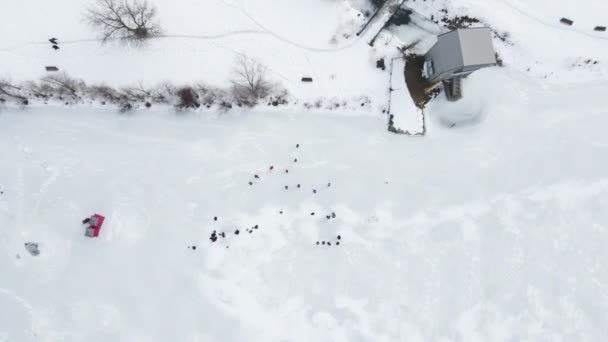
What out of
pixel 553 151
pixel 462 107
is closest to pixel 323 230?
pixel 462 107

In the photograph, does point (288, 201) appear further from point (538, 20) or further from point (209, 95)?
point (538, 20)

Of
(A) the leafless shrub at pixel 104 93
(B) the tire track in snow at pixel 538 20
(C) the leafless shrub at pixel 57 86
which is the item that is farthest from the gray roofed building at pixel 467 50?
(C) the leafless shrub at pixel 57 86

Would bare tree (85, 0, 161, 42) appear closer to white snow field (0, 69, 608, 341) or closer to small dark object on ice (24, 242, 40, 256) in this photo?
white snow field (0, 69, 608, 341)

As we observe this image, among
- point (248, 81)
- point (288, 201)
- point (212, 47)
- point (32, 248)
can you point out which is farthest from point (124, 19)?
point (288, 201)

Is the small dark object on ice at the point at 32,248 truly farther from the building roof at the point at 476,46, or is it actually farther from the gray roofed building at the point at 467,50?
the building roof at the point at 476,46

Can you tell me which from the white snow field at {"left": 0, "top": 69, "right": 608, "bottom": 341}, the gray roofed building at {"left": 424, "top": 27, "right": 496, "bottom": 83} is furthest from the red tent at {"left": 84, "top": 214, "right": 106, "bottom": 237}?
the gray roofed building at {"left": 424, "top": 27, "right": 496, "bottom": 83}
